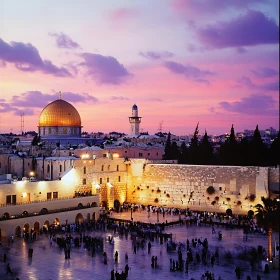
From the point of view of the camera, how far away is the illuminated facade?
4244cm

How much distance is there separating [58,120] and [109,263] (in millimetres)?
26258

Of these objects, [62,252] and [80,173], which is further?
[80,173]

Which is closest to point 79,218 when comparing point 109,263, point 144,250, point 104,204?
point 104,204

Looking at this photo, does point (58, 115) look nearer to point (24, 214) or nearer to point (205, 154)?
point (205, 154)

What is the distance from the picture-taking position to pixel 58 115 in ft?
139

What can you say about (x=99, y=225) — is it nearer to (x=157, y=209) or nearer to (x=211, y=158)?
(x=157, y=209)

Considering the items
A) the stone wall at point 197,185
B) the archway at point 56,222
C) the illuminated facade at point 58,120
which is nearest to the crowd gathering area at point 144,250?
the archway at point 56,222

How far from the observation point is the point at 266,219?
17.2 meters

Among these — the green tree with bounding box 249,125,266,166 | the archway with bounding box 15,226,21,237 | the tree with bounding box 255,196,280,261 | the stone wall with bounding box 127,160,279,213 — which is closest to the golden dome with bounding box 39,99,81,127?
the stone wall with bounding box 127,160,279,213

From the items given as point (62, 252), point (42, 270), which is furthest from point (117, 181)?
point (42, 270)

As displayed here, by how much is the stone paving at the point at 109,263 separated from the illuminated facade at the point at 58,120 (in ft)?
67.0

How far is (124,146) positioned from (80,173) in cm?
1036

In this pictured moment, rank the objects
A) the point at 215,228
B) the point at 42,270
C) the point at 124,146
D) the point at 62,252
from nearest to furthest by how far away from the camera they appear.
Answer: the point at 42,270
the point at 62,252
the point at 215,228
the point at 124,146

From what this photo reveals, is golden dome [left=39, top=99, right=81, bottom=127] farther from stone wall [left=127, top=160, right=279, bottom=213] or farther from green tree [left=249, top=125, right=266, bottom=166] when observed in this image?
green tree [left=249, top=125, right=266, bottom=166]
